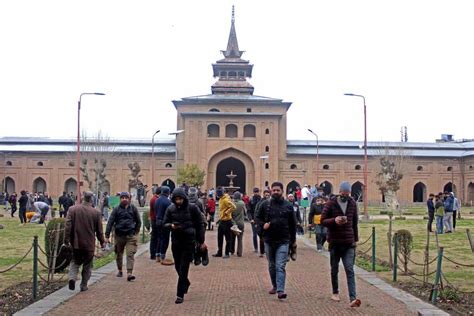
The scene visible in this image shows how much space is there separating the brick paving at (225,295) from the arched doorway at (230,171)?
161 ft

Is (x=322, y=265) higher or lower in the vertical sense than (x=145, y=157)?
lower

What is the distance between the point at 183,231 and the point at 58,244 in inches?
148

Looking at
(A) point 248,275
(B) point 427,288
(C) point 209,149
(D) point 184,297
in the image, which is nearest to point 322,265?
(A) point 248,275

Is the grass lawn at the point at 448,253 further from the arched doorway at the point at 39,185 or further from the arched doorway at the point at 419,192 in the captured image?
the arched doorway at the point at 39,185

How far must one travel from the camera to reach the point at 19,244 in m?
18.9

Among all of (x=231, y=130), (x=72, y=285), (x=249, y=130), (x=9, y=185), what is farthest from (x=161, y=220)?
(x=9, y=185)

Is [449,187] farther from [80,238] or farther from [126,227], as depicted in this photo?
[80,238]

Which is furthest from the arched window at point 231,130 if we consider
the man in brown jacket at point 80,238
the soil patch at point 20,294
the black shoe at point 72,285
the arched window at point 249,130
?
the black shoe at point 72,285

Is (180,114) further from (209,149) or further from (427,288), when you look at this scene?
(427,288)

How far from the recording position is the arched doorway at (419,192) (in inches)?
2581

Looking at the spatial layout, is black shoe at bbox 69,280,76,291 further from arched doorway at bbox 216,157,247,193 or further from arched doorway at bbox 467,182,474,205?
arched doorway at bbox 467,182,474,205

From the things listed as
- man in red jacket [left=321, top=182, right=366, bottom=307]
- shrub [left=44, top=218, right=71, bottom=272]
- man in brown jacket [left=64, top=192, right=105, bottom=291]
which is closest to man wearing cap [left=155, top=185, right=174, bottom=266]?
shrub [left=44, top=218, right=71, bottom=272]

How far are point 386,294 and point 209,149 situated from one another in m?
49.6

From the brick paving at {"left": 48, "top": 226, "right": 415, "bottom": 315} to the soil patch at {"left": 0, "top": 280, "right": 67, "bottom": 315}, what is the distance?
61 centimetres
